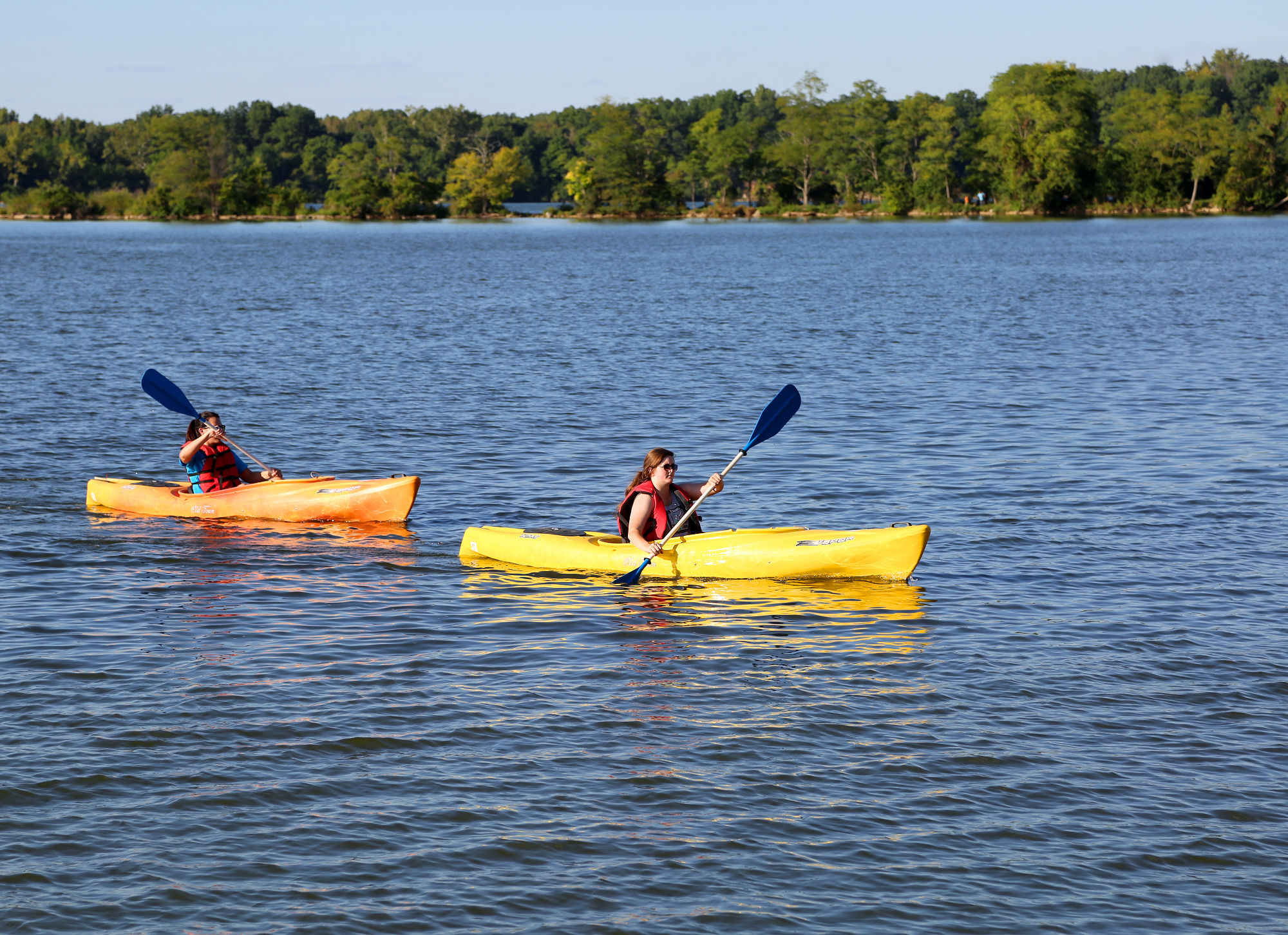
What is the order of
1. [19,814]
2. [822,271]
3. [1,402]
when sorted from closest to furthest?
[19,814] < [1,402] < [822,271]

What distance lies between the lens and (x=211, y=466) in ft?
47.3

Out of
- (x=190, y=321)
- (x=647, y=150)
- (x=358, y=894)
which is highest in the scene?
(x=647, y=150)

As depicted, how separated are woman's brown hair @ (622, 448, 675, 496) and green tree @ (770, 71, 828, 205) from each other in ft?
415

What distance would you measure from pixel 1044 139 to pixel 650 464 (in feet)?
361

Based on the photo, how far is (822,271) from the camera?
59.1 metres

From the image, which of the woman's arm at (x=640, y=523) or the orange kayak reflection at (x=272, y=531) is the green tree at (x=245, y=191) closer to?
the orange kayak reflection at (x=272, y=531)

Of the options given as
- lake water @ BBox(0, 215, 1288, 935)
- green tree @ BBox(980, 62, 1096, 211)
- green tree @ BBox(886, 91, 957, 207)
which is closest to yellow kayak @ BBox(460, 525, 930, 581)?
lake water @ BBox(0, 215, 1288, 935)

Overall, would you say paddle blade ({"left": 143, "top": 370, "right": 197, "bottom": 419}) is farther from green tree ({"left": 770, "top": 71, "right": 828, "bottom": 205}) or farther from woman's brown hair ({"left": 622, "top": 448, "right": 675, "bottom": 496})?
green tree ({"left": 770, "top": 71, "right": 828, "bottom": 205})

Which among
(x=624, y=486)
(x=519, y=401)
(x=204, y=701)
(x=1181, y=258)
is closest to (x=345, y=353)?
(x=519, y=401)

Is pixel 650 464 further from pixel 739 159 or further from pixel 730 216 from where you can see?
pixel 730 216

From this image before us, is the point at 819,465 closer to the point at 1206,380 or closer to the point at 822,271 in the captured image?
the point at 1206,380

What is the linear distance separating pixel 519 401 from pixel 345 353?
8.81 metres

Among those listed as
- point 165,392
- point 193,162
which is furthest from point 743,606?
point 193,162

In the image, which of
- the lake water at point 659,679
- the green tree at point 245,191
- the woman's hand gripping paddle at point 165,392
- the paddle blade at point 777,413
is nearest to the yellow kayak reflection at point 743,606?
the lake water at point 659,679
